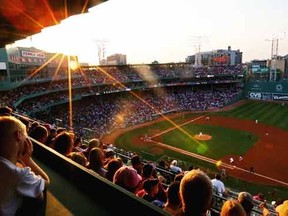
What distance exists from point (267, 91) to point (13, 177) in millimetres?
60752

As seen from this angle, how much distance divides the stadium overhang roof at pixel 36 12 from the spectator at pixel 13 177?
2.41 m

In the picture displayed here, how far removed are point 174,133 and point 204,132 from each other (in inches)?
145

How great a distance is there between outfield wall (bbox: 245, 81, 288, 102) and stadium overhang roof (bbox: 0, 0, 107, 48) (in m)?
57.4

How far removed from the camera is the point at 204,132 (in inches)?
1419

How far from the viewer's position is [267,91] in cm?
5775

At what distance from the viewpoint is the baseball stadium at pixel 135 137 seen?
2961 mm

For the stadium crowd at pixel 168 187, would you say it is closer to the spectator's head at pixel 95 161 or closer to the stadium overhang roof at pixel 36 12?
the spectator's head at pixel 95 161

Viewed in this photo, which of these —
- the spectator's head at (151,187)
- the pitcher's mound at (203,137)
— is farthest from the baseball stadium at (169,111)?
the spectator's head at (151,187)

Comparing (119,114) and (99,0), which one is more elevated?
(99,0)

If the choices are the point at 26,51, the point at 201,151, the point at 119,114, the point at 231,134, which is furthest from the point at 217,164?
the point at 26,51

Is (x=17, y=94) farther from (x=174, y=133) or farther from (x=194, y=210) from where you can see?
(x=194, y=210)

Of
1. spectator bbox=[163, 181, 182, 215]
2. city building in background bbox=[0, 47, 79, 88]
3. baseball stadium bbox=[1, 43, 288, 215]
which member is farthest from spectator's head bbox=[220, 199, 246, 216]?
city building in background bbox=[0, 47, 79, 88]

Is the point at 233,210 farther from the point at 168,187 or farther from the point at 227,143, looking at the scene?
the point at 227,143

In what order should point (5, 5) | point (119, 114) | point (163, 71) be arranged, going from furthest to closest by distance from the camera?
point (163, 71)
point (119, 114)
point (5, 5)
